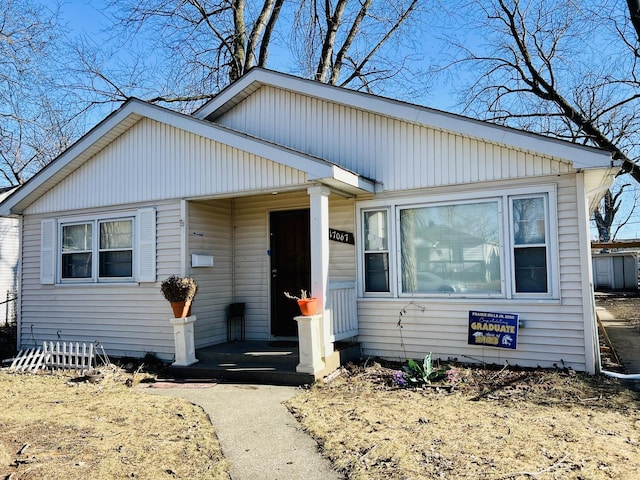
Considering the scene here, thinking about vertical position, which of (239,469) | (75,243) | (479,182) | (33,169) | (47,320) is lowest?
(239,469)

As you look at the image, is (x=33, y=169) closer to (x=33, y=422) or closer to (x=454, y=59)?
(x=454, y=59)

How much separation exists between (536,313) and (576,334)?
522 millimetres

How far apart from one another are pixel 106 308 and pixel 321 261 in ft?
14.8

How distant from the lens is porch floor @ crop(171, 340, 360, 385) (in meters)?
6.43

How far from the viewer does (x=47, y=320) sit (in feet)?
30.6

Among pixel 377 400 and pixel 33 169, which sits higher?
pixel 33 169

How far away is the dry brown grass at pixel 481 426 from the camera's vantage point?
360 centimetres

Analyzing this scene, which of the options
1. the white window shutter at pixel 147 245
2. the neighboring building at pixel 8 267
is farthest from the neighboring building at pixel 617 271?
the neighboring building at pixel 8 267

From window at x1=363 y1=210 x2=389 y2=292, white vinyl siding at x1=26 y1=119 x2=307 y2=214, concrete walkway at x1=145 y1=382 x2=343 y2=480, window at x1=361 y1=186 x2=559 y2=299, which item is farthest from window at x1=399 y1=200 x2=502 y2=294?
concrete walkway at x1=145 y1=382 x2=343 y2=480

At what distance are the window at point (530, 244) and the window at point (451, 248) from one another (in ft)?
0.77

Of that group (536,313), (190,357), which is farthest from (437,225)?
(190,357)

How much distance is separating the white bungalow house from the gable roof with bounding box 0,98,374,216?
0.03 meters

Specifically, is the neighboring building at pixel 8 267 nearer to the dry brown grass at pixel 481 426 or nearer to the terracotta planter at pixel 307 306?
the terracotta planter at pixel 307 306

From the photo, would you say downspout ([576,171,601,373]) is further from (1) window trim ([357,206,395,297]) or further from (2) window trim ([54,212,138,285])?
(2) window trim ([54,212,138,285])
